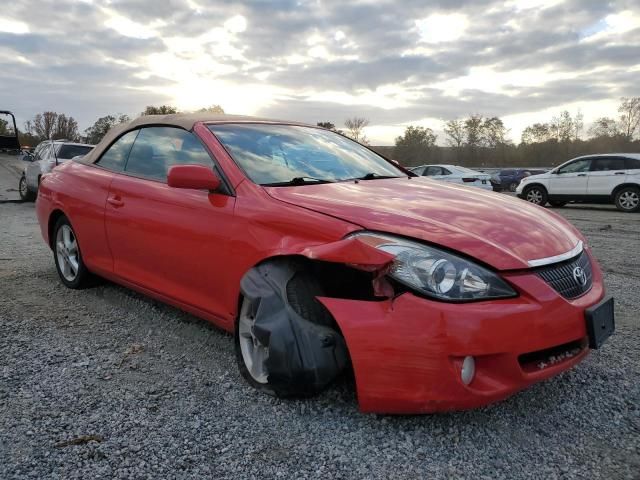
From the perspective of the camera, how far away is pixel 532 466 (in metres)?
2.10

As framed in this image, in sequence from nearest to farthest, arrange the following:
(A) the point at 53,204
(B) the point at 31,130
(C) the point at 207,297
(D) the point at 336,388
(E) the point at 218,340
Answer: (D) the point at 336,388 → (C) the point at 207,297 → (E) the point at 218,340 → (A) the point at 53,204 → (B) the point at 31,130

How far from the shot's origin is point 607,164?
14.3 meters

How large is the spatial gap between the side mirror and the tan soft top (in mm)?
610

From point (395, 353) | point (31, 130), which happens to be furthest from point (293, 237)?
point (31, 130)

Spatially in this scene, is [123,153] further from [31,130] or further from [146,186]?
[31,130]

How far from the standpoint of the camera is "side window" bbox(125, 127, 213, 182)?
3.30 meters

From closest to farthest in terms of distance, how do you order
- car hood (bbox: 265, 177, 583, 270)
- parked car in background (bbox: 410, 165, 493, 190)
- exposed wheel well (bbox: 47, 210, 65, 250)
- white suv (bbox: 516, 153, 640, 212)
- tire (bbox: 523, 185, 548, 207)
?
1. car hood (bbox: 265, 177, 583, 270)
2. exposed wheel well (bbox: 47, 210, 65, 250)
3. white suv (bbox: 516, 153, 640, 212)
4. tire (bbox: 523, 185, 548, 207)
5. parked car in background (bbox: 410, 165, 493, 190)

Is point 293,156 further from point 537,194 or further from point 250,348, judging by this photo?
point 537,194

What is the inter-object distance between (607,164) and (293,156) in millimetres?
13576

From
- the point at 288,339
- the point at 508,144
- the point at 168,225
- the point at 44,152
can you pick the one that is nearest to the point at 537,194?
the point at 44,152

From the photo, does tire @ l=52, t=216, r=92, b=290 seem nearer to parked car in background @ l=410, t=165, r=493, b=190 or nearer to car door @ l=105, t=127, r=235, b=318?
car door @ l=105, t=127, r=235, b=318

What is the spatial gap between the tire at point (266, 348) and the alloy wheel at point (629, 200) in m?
13.9

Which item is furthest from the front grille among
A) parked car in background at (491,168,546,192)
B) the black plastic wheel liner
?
parked car in background at (491,168,546,192)

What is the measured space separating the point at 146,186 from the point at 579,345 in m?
2.67
